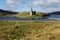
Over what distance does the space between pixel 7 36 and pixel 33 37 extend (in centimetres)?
411

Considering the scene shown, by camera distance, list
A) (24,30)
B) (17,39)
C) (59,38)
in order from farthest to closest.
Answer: (24,30), (17,39), (59,38)

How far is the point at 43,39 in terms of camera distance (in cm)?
2844

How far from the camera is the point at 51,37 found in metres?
28.3

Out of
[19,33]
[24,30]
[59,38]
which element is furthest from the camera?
[24,30]

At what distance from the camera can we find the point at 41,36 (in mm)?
30438

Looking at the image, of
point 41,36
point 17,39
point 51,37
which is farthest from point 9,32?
point 51,37

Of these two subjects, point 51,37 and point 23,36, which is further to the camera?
A: point 23,36

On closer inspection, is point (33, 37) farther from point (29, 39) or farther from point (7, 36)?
point (7, 36)

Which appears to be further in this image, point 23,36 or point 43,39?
point 23,36

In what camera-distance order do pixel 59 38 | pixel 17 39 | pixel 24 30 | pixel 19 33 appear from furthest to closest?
A: 1. pixel 24 30
2. pixel 19 33
3. pixel 17 39
4. pixel 59 38

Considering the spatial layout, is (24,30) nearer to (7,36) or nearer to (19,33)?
(19,33)

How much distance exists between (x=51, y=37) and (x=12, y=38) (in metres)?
6.10

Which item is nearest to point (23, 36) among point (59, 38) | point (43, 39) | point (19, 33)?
point (19, 33)

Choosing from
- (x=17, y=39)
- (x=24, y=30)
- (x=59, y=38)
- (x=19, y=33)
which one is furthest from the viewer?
(x=24, y=30)
